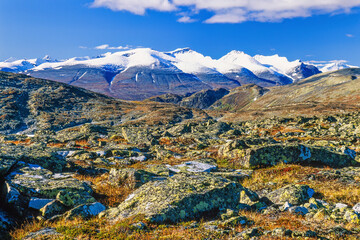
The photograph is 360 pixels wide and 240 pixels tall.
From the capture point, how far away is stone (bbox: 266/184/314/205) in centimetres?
998

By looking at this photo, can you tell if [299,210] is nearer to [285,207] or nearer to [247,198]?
[285,207]

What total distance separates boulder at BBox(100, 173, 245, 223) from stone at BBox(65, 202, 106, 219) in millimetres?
484

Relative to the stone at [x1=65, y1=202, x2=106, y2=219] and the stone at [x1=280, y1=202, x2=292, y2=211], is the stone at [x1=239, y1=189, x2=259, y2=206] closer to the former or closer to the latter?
the stone at [x1=280, y1=202, x2=292, y2=211]

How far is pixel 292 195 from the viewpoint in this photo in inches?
401

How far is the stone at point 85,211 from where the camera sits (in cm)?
823

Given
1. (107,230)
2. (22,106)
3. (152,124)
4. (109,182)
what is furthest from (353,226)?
(22,106)

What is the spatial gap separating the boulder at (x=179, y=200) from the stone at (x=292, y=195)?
1.78m

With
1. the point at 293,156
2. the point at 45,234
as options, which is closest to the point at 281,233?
the point at 45,234

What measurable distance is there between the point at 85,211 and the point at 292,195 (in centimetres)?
879

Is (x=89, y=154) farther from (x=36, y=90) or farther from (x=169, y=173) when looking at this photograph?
(x=36, y=90)

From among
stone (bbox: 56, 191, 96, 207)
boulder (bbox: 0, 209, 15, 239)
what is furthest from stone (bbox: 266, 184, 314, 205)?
boulder (bbox: 0, 209, 15, 239)

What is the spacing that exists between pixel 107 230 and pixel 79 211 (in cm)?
204

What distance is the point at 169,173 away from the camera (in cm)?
1577

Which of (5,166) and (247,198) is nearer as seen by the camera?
(247,198)
